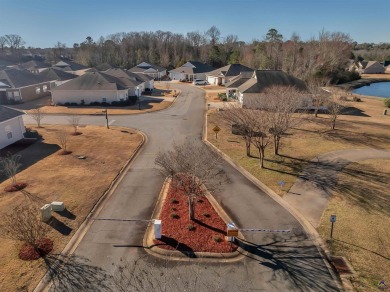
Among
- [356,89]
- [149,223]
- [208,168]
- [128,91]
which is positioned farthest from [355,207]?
[356,89]

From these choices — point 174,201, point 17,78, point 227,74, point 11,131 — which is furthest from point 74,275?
Answer: point 227,74

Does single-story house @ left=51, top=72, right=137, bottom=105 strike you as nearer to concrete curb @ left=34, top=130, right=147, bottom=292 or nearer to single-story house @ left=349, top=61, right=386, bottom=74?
concrete curb @ left=34, top=130, right=147, bottom=292

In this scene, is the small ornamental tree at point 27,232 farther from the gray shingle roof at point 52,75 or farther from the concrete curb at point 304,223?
the gray shingle roof at point 52,75

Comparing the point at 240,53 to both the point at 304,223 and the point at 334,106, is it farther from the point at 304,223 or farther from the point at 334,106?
the point at 304,223

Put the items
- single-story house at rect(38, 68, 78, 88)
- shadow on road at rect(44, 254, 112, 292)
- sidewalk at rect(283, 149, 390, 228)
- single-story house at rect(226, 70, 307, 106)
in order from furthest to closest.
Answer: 1. single-story house at rect(38, 68, 78, 88)
2. single-story house at rect(226, 70, 307, 106)
3. sidewalk at rect(283, 149, 390, 228)
4. shadow on road at rect(44, 254, 112, 292)

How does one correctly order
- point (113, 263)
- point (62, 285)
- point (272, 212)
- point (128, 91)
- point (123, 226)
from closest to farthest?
point (62, 285) < point (113, 263) < point (123, 226) < point (272, 212) < point (128, 91)

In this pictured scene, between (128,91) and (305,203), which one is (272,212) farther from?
(128,91)

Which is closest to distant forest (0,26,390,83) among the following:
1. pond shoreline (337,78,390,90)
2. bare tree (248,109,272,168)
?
pond shoreline (337,78,390,90)
